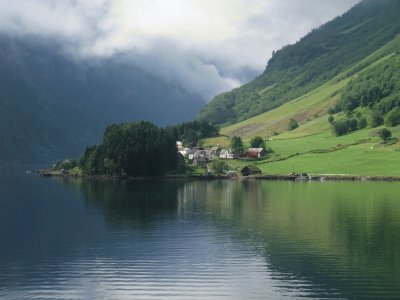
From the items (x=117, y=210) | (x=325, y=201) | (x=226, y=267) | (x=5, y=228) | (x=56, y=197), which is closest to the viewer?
(x=226, y=267)

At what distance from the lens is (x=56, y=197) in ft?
558

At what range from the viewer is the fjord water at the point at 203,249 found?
64.9 m

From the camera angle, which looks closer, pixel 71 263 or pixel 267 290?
pixel 267 290

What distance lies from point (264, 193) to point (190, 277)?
10477 centimetres

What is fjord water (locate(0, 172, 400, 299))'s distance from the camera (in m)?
64.9

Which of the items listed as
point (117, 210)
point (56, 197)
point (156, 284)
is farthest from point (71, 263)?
point (56, 197)

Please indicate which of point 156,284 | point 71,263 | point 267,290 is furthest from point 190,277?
point 71,263

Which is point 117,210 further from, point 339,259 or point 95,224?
point 339,259

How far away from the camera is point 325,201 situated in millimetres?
145625

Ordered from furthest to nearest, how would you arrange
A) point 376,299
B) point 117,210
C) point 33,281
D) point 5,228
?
1. point 117,210
2. point 5,228
3. point 33,281
4. point 376,299

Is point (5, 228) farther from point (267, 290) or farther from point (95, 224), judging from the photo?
point (267, 290)

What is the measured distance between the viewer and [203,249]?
86.3 m

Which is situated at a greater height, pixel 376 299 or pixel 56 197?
pixel 56 197

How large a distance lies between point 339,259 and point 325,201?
70.0 meters
